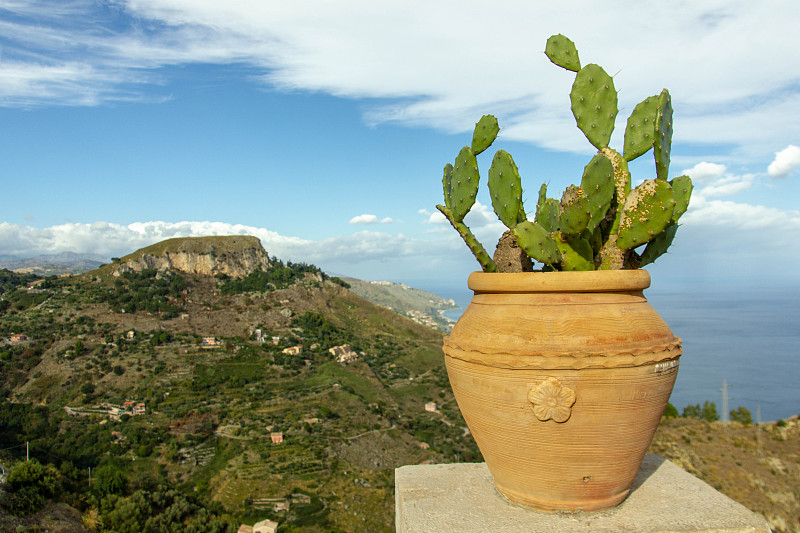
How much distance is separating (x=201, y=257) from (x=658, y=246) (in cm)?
6836

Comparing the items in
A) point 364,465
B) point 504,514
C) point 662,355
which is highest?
point 662,355

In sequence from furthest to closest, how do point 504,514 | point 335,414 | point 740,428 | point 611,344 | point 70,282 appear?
point 70,282
point 335,414
point 740,428
point 504,514
point 611,344

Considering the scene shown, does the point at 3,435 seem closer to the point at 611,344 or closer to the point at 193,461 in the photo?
the point at 193,461

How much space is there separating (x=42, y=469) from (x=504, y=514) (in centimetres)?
2610

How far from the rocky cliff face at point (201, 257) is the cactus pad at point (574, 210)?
66.9 metres

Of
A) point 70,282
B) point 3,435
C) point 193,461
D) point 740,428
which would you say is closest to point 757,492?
point 740,428

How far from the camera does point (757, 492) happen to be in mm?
9781

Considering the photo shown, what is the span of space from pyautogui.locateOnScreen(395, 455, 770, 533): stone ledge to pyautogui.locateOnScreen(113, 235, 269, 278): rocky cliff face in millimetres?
66232

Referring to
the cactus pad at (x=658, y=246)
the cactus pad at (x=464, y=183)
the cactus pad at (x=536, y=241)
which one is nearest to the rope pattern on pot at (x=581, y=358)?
the cactus pad at (x=536, y=241)

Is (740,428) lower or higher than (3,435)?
higher

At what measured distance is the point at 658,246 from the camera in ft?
9.52

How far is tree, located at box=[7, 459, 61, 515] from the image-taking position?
1853 cm

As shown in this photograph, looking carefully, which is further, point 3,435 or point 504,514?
point 3,435

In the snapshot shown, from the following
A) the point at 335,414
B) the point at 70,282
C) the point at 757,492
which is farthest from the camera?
the point at 70,282
